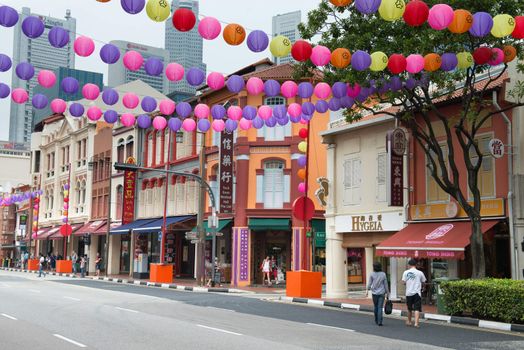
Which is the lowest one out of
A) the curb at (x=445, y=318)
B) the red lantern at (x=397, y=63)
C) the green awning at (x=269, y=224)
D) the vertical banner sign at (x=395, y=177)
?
the curb at (x=445, y=318)

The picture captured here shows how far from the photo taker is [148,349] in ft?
36.9

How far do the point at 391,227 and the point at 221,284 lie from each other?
1342 centimetres

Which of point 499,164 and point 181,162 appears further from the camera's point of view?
point 181,162

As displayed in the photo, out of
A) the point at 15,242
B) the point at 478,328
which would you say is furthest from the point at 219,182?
the point at 15,242

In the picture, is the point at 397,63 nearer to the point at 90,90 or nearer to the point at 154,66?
the point at 154,66

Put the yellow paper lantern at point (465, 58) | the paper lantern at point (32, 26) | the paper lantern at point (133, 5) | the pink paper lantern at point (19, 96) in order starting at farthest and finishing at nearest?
the pink paper lantern at point (19, 96) → the yellow paper lantern at point (465, 58) → the paper lantern at point (32, 26) → the paper lantern at point (133, 5)

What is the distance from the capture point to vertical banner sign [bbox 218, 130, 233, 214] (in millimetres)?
34938

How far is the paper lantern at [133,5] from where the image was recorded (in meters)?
12.1

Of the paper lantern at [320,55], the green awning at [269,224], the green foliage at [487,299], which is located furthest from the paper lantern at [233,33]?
the green awning at [269,224]

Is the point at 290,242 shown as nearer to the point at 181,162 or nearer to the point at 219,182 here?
the point at 219,182

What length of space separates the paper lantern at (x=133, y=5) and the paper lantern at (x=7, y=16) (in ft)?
7.73

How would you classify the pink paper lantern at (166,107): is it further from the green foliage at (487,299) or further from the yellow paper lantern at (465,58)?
the green foliage at (487,299)

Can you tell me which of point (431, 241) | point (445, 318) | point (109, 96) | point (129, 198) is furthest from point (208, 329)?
point (129, 198)

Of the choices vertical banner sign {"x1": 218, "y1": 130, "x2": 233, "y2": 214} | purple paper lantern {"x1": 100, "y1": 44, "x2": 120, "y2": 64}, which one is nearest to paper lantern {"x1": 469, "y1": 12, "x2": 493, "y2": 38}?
purple paper lantern {"x1": 100, "y1": 44, "x2": 120, "y2": 64}
